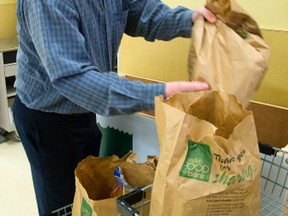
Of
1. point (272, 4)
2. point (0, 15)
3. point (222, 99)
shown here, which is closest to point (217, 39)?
point (222, 99)

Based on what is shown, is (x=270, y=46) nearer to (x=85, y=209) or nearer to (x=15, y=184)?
(x=85, y=209)

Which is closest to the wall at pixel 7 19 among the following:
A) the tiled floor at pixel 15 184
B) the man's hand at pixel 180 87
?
the tiled floor at pixel 15 184

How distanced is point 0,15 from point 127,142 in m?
2.12

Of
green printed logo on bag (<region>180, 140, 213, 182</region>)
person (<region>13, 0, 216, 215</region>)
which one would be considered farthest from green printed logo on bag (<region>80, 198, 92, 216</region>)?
green printed logo on bag (<region>180, 140, 213, 182</region>)

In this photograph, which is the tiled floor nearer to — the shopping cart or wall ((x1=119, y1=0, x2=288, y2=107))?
wall ((x1=119, y1=0, x2=288, y2=107))

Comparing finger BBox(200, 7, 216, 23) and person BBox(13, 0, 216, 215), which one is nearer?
person BBox(13, 0, 216, 215)

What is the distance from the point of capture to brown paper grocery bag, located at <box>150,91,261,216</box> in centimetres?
68

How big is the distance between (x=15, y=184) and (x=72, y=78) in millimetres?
1676

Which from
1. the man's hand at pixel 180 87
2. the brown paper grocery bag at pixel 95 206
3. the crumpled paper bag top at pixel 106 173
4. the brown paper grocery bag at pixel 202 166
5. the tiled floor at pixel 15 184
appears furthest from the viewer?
the tiled floor at pixel 15 184

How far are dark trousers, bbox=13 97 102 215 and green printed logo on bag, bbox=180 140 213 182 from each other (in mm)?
562

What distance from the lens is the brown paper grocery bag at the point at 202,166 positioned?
678mm

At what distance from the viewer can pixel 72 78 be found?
845 mm

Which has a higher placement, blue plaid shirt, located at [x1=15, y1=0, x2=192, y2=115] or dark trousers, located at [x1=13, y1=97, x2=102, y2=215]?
blue plaid shirt, located at [x1=15, y1=0, x2=192, y2=115]

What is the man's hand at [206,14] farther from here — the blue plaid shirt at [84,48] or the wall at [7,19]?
the wall at [7,19]
